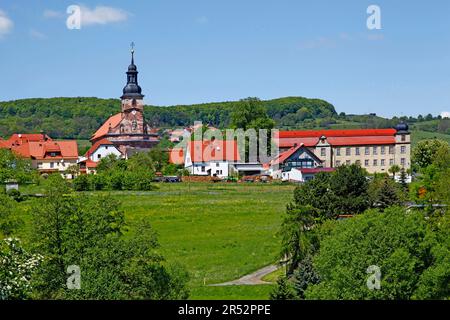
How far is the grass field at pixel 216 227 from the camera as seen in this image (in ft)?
104

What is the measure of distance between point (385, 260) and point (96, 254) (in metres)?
7.74

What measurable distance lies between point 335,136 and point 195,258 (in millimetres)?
60716

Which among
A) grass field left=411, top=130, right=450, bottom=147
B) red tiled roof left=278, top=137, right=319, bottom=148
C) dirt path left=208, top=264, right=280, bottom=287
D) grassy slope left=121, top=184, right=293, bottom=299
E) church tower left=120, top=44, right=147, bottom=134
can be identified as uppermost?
church tower left=120, top=44, right=147, bottom=134

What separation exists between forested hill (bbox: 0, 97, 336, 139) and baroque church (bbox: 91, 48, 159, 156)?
2444 inches

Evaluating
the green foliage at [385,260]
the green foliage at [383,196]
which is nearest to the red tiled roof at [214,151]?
the green foliage at [383,196]

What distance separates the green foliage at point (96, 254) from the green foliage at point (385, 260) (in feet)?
13.9

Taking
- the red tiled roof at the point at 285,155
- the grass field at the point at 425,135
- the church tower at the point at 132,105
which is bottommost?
the red tiled roof at the point at 285,155

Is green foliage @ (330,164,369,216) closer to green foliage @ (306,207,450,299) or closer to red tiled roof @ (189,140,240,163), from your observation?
green foliage @ (306,207,450,299)

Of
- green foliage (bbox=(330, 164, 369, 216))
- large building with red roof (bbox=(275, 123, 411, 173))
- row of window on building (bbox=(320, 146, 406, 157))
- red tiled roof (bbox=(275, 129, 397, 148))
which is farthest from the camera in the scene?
row of window on building (bbox=(320, 146, 406, 157))

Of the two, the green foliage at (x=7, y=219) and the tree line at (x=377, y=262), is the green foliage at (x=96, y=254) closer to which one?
the tree line at (x=377, y=262)

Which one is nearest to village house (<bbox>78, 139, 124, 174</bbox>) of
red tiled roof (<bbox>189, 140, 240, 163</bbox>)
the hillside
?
red tiled roof (<bbox>189, 140, 240, 163</bbox>)

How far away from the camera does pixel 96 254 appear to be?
21.8 meters

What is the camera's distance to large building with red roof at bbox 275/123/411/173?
91938 mm
